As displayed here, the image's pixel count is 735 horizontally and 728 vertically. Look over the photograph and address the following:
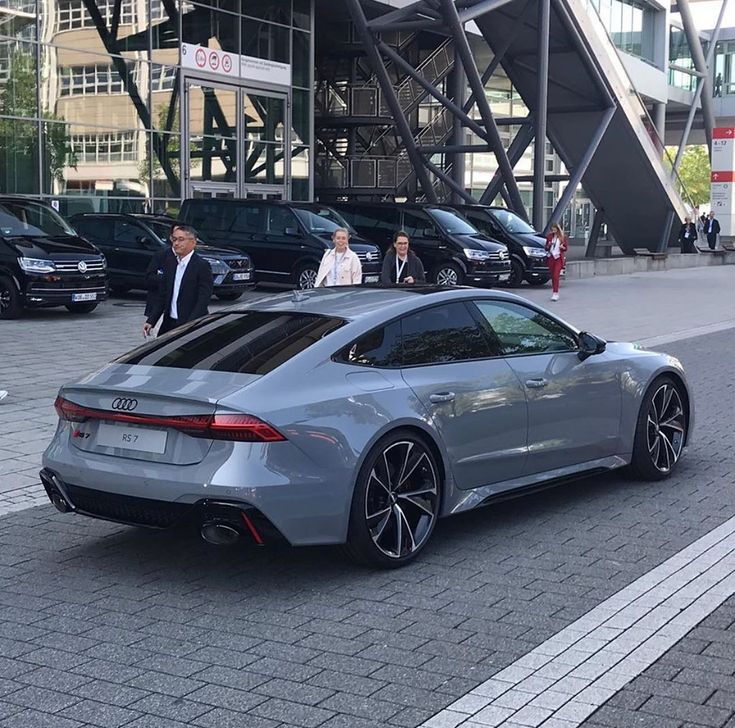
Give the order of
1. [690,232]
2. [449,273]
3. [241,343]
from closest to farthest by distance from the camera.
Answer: [241,343] < [449,273] < [690,232]

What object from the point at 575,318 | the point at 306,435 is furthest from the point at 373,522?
the point at 575,318

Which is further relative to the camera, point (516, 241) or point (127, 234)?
point (516, 241)

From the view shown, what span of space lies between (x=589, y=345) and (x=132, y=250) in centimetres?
1607

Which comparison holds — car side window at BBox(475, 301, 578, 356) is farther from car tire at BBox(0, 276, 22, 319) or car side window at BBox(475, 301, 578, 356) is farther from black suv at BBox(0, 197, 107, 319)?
car tire at BBox(0, 276, 22, 319)

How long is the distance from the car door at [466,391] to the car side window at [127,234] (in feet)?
53.4

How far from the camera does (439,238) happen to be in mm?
26531

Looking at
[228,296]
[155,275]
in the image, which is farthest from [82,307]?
[155,275]

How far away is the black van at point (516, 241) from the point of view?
28.0m

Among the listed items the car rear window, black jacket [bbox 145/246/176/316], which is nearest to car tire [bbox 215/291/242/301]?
black jacket [bbox 145/246/176/316]

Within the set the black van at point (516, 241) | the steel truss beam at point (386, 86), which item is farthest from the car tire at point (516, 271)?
the steel truss beam at point (386, 86)

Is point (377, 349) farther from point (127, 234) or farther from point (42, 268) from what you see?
point (127, 234)

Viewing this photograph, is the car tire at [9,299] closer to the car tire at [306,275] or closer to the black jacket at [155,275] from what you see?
the car tire at [306,275]

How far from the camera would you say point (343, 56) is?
39.8 meters

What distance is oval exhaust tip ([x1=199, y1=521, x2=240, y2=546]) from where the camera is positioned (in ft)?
17.5
